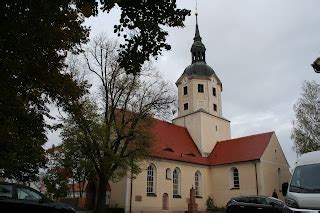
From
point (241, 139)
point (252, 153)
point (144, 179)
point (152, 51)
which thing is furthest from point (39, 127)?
point (241, 139)

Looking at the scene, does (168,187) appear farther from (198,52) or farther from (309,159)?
(309,159)

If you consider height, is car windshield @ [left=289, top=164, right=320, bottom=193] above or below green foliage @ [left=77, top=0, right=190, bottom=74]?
below

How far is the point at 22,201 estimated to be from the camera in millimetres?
11984

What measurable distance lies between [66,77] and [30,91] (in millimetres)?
1554

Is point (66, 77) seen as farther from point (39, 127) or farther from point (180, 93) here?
point (180, 93)

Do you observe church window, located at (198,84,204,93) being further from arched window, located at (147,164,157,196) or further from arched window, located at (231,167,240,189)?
arched window, located at (147,164,157,196)

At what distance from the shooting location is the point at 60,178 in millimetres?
28281

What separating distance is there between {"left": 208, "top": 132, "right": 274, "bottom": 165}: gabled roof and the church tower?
156 cm

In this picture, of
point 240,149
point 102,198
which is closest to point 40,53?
point 102,198

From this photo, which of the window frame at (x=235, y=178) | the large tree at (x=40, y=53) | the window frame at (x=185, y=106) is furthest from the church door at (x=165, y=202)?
the large tree at (x=40, y=53)

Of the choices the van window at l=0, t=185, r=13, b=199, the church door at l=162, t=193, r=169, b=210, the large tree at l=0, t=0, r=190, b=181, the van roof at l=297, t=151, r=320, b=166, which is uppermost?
the large tree at l=0, t=0, r=190, b=181

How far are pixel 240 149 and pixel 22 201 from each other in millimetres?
33362

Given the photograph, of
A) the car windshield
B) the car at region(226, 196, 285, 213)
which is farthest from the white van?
the car at region(226, 196, 285, 213)

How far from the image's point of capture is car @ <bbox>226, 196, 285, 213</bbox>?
20.1m
